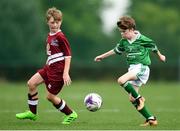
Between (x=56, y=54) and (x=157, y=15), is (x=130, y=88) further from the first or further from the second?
(x=157, y=15)

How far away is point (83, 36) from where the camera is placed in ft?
233

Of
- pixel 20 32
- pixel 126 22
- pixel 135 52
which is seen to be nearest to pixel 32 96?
pixel 135 52

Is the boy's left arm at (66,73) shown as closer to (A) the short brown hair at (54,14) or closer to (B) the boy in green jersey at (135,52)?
(A) the short brown hair at (54,14)

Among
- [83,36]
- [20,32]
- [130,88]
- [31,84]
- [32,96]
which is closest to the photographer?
[130,88]

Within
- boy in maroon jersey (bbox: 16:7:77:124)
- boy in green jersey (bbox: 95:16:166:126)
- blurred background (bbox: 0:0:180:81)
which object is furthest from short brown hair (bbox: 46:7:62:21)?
blurred background (bbox: 0:0:180:81)

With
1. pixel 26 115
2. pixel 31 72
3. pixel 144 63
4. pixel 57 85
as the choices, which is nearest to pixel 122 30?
pixel 144 63

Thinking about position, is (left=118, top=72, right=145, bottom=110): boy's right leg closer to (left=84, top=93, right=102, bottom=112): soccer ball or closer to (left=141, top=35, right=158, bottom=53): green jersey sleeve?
(left=141, top=35, right=158, bottom=53): green jersey sleeve

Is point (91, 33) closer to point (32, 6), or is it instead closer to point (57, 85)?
point (32, 6)

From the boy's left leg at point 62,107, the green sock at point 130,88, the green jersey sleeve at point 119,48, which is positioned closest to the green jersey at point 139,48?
the green jersey sleeve at point 119,48

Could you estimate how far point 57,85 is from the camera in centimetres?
1257

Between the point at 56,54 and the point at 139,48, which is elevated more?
the point at 56,54

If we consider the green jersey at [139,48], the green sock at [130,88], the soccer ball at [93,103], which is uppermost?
the green jersey at [139,48]

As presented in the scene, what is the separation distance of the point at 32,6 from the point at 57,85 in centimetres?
4231

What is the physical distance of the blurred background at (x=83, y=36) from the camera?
150 ft
